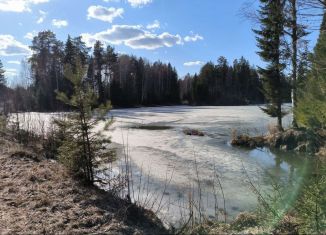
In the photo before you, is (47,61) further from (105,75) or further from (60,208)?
(60,208)

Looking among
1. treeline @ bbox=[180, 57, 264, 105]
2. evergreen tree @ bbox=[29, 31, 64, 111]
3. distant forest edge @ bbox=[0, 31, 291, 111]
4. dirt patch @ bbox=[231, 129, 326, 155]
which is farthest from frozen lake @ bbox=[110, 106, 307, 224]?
treeline @ bbox=[180, 57, 264, 105]

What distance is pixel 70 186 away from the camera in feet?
22.7

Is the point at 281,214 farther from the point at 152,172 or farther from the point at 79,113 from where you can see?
the point at 152,172

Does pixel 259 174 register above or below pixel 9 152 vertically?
below

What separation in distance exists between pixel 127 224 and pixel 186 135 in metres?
18.0

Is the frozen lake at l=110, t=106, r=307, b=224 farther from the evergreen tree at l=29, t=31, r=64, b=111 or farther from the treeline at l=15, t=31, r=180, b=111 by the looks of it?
the evergreen tree at l=29, t=31, r=64, b=111

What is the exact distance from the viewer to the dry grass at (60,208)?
16.5ft

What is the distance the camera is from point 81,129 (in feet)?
23.4

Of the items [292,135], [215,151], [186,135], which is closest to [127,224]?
[215,151]

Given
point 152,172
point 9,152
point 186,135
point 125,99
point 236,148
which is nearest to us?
point 9,152

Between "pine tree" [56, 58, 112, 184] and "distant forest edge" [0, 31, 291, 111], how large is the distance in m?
36.7

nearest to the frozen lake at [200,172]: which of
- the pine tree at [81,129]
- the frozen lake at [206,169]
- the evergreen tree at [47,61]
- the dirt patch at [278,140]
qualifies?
the frozen lake at [206,169]

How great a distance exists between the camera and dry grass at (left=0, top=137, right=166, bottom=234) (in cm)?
503

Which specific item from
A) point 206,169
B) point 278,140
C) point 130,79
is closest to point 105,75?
point 130,79
